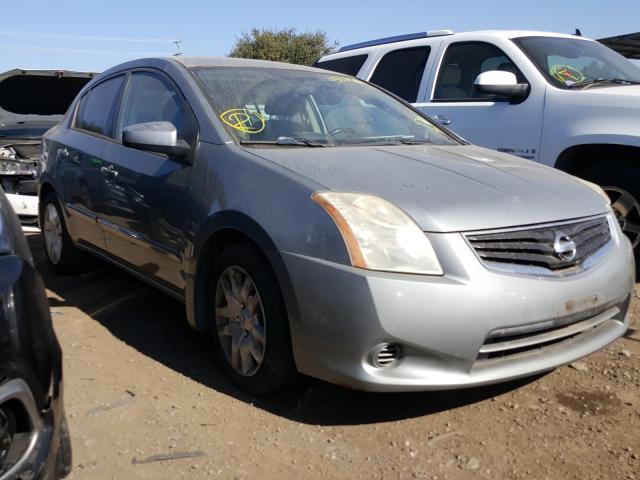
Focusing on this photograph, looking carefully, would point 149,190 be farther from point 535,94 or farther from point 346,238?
point 535,94

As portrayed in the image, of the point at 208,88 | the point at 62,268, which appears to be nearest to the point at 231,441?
the point at 208,88

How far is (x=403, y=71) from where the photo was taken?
20.8 feet

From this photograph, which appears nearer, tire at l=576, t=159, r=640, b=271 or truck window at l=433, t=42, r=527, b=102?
tire at l=576, t=159, r=640, b=271

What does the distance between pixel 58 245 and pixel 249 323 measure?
272 cm

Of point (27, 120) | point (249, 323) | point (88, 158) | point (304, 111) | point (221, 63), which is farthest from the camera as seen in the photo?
point (27, 120)

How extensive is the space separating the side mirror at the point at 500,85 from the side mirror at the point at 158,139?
266cm

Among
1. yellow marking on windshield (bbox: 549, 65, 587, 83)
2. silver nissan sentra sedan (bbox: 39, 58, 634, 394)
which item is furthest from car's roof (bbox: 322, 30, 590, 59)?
silver nissan sentra sedan (bbox: 39, 58, 634, 394)

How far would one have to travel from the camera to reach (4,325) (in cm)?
190

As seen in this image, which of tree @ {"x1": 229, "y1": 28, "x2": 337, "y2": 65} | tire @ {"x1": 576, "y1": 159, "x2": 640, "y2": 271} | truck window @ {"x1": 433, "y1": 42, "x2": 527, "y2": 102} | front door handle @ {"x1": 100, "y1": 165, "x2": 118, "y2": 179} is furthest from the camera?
tree @ {"x1": 229, "y1": 28, "x2": 337, "y2": 65}

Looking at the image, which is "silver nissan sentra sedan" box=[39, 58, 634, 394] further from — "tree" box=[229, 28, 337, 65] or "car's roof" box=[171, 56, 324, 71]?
"tree" box=[229, 28, 337, 65]

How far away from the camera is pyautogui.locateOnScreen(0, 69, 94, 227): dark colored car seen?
6172 mm

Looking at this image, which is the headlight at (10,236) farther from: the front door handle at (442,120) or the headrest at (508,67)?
the headrest at (508,67)

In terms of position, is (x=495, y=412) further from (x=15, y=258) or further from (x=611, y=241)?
(x=15, y=258)

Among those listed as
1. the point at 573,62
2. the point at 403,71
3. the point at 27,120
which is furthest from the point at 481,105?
the point at 27,120
